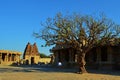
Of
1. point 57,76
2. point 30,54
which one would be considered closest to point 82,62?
point 57,76

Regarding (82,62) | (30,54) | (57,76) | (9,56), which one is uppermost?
(30,54)

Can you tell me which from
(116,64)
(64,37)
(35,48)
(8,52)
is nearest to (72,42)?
(64,37)

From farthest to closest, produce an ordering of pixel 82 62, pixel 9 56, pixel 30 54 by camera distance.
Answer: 1. pixel 30 54
2. pixel 9 56
3. pixel 82 62

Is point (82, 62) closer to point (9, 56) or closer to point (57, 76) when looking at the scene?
point (57, 76)

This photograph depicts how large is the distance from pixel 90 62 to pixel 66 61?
8696 mm

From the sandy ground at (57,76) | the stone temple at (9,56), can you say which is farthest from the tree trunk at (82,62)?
the stone temple at (9,56)

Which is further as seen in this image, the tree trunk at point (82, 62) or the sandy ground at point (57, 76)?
the tree trunk at point (82, 62)

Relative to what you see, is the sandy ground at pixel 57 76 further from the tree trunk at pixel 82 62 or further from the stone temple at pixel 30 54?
the stone temple at pixel 30 54

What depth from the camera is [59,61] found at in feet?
184

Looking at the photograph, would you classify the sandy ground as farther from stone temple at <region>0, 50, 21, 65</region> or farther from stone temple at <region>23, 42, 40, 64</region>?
stone temple at <region>23, 42, 40, 64</region>

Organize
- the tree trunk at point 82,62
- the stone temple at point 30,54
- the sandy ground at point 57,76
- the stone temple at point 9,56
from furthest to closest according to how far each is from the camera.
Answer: the stone temple at point 30,54
the stone temple at point 9,56
the tree trunk at point 82,62
the sandy ground at point 57,76

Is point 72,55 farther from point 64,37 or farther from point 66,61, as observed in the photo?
point 64,37

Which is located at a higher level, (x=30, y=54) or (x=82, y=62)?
(x=30, y=54)

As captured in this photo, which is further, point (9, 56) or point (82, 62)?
point (9, 56)
